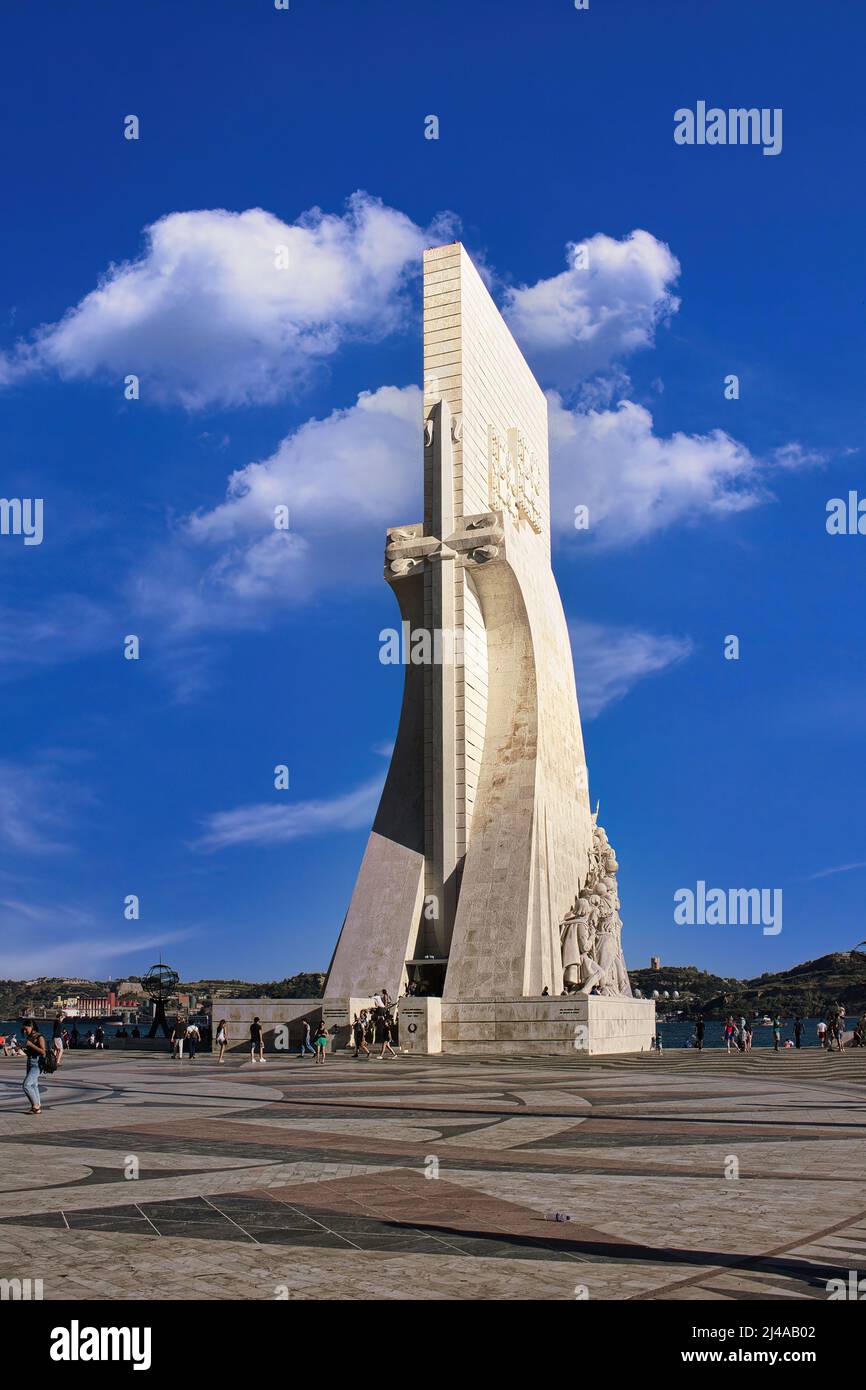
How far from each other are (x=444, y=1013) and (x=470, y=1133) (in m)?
14.6

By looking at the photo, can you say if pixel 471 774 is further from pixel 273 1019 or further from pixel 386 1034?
pixel 386 1034

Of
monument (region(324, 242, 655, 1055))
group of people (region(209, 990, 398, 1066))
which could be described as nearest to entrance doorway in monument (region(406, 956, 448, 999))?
monument (region(324, 242, 655, 1055))

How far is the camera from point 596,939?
2967 cm

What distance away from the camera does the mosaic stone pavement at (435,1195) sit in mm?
4820

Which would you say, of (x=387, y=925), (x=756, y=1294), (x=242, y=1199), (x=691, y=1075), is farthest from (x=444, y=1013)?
(x=756, y=1294)

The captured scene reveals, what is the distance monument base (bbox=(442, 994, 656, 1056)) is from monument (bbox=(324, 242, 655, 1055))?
33 centimetres

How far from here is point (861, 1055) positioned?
23922mm

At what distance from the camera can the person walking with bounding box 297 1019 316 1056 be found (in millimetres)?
23984

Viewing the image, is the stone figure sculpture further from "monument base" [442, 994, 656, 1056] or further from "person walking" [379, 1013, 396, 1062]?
"person walking" [379, 1013, 396, 1062]

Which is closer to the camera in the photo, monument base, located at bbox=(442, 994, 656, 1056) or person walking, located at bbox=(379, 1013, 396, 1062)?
person walking, located at bbox=(379, 1013, 396, 1062)

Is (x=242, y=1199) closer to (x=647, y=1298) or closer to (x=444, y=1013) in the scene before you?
(x=647, y=1298)

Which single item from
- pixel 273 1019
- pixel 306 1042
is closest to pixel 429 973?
pixel 273 1019

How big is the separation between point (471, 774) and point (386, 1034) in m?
7.85

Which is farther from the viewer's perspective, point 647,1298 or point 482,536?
point 482,536
